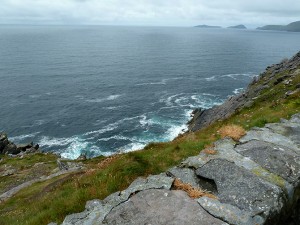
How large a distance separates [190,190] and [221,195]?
1261 millimetres

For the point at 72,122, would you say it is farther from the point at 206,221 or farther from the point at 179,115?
the point at 206,221

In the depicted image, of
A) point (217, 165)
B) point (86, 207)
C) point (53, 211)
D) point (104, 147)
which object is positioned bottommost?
point (104, 147)

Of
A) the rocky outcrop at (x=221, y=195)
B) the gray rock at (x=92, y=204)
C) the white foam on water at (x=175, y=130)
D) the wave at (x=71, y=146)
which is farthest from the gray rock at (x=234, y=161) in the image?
the white foam on water at (x=175, y=130)

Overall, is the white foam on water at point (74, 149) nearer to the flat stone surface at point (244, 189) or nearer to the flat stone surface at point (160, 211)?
the flat stone surface at point (244, 189)

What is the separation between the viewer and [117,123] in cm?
8925

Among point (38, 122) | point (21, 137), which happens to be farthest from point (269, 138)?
point (38, 122)

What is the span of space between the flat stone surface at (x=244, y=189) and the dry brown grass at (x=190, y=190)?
0.54m

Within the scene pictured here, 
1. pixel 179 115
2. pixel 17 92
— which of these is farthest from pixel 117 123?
pixel 17 92

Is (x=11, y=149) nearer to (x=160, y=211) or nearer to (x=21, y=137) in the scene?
(x=21, y=137)

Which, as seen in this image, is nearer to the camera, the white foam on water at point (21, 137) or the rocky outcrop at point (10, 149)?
the rocky outcrop at point (10, 149)

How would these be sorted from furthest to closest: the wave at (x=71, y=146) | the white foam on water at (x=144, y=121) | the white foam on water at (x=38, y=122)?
1. the white foam on water at (x=38, y=122)
2. the white foam on water at (x=144, y=121)
3. the wave at (x=71, y=146)

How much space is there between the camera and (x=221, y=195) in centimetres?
1164

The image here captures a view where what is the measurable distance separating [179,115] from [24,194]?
63737mm

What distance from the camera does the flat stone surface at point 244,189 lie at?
428 inches
